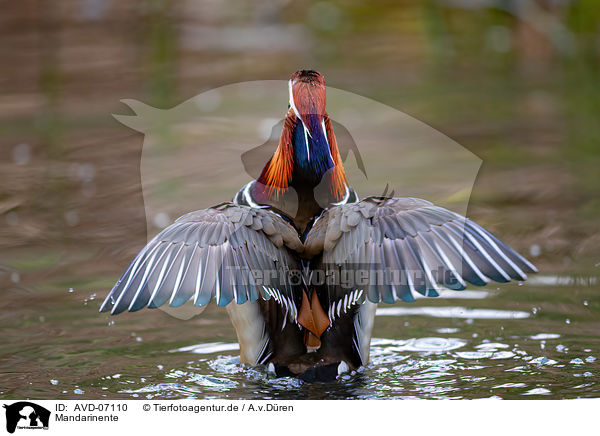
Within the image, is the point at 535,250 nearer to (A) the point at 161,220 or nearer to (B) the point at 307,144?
(B) the point at 307,144

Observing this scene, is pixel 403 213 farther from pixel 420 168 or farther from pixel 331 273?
pixel 420 168

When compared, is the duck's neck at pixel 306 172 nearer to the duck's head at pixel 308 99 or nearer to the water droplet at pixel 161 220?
the duck's head at pixel 308 99

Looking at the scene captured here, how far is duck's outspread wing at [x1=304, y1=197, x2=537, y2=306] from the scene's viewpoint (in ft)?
10.0

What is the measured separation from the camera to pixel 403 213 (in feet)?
10.6

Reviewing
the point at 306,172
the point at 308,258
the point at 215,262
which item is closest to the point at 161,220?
the point at 306,172

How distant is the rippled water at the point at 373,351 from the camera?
3.28 m

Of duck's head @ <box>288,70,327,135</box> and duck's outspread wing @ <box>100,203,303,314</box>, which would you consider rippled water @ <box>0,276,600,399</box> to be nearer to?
duck's outspread wing @ <box>100,203,303,314</box>

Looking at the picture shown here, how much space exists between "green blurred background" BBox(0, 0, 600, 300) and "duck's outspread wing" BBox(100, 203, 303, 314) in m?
1.54

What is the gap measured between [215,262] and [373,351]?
961mm
